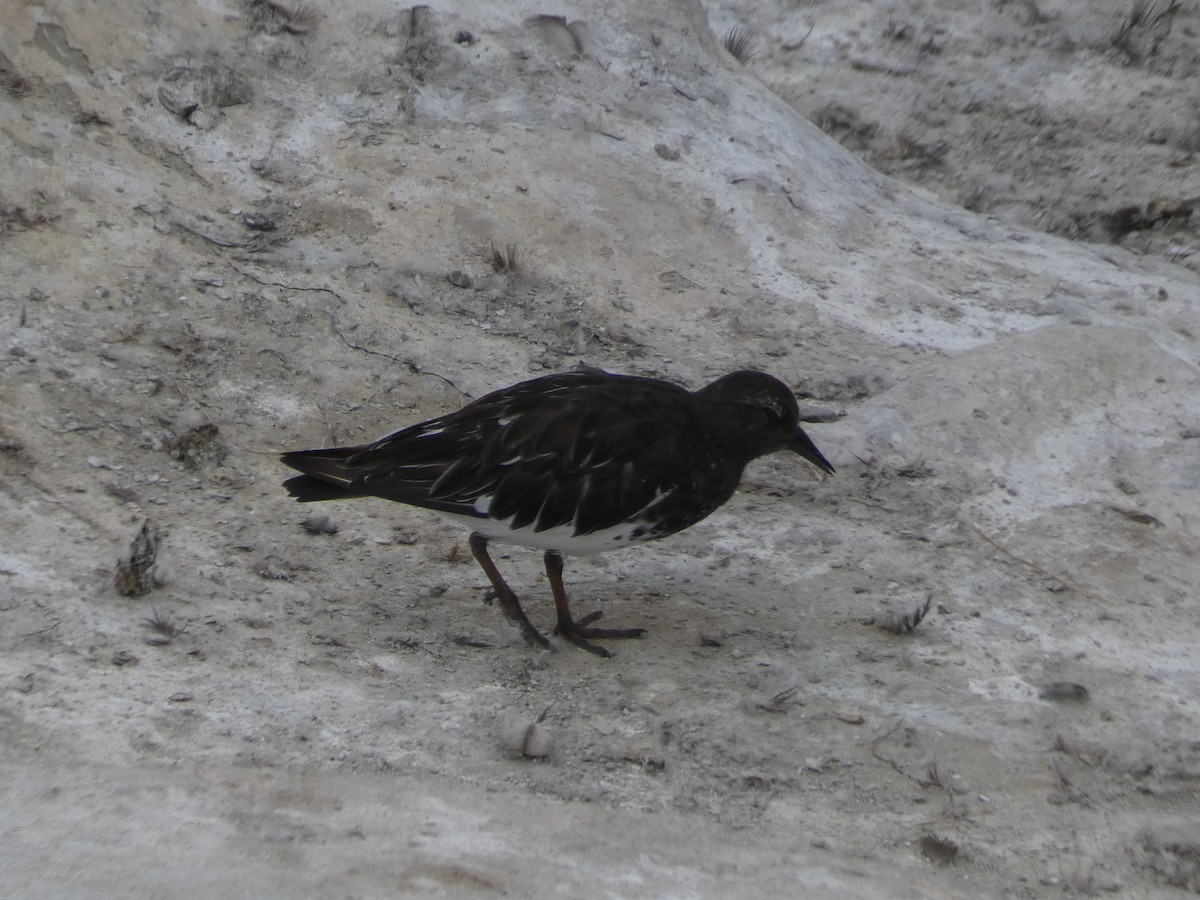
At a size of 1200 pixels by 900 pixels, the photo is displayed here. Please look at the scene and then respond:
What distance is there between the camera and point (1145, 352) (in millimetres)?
6098

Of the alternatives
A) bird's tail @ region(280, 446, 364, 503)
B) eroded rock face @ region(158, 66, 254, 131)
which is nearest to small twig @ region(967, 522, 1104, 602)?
bird's tail @ region(280, 446, 364, 503)

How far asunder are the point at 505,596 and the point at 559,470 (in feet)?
1.61

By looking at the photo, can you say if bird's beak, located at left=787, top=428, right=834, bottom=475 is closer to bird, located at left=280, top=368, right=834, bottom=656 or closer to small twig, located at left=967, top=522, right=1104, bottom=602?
bird, located at left=280, top=368, right=834, bottom=656

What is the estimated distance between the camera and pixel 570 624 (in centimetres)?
455

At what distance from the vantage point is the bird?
4449 millimetres

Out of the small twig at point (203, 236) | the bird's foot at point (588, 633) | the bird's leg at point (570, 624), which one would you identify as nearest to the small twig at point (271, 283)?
the small twig at point (203, 236)

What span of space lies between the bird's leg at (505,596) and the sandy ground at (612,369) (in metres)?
0.08

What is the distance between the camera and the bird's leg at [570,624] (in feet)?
14.9

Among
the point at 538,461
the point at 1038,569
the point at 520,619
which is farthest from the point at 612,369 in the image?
the point at 1038,569

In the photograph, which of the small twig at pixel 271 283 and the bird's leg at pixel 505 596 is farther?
the small twig at pixel 271 283

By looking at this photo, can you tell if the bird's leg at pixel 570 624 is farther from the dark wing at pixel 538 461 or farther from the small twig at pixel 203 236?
the small twig at pixel 203 236

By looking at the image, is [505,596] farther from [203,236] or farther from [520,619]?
[203,236]

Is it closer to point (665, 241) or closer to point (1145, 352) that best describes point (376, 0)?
point (665, 241)

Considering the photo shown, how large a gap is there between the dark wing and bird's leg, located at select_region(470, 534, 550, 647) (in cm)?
27
